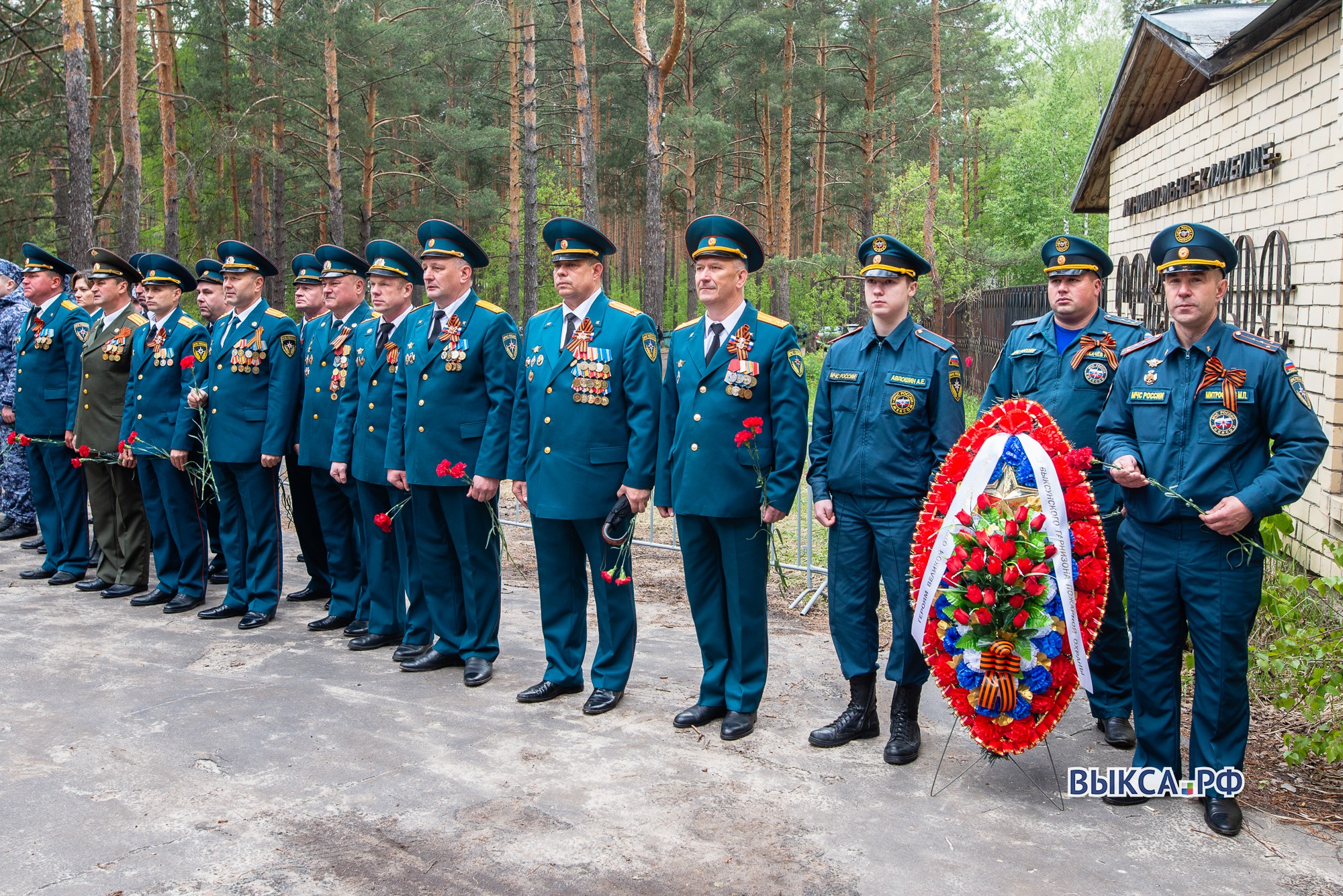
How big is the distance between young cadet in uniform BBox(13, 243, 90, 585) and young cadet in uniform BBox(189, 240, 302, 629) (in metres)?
1.73

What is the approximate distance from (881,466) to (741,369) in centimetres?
74

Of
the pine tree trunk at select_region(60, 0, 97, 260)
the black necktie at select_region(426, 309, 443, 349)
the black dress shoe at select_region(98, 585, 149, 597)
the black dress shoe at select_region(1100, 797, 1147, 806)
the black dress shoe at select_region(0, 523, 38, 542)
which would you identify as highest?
the pine tree trunk at select_region(60, 0, 97, 260)

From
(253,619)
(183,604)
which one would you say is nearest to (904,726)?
(253,619)

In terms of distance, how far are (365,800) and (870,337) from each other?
2773 mm

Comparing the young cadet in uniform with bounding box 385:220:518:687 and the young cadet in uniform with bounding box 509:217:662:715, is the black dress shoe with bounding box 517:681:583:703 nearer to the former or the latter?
the young cadet in uniform with bounding box 509:217:662:715

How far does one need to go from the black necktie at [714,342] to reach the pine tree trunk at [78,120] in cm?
1146

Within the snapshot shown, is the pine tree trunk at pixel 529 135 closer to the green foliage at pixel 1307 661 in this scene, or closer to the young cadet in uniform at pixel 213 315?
the young cadet in uniform at pixel 213 315

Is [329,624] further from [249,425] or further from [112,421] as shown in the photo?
[112,421]

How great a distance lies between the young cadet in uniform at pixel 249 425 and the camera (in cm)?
664

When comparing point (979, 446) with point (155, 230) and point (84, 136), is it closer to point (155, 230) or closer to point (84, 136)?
point (84, 136)

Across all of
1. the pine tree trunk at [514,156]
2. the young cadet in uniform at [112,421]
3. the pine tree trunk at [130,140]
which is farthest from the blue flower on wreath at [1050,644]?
the pine tree trunk at [514,156]

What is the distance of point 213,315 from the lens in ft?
25.3

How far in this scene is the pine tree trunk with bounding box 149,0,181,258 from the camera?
20.1 metres

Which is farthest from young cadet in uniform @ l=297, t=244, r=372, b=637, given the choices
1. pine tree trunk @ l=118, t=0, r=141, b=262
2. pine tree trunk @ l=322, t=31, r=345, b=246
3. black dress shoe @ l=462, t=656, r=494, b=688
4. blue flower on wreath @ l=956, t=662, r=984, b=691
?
pine tree trunk @ l=322, t=31, r=345, b=246
